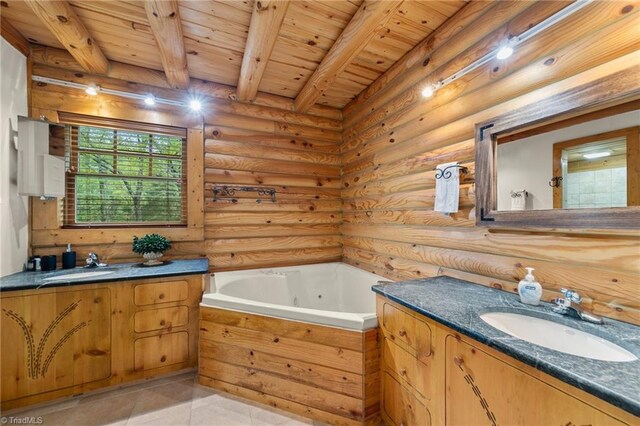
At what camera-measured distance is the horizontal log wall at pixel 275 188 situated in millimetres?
2725

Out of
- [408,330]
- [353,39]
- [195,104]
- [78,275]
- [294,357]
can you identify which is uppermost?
[353,39]

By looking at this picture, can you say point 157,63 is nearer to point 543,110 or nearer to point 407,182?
point 407,182

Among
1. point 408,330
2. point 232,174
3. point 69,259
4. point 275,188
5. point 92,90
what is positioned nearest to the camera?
point 408,330

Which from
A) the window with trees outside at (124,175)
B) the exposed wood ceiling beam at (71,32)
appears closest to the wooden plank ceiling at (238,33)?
the exposed wood ceiling beam at (71,32)

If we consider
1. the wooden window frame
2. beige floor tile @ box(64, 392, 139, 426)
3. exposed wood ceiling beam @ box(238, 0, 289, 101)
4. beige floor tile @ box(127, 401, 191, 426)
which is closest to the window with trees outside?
the wooden window frame

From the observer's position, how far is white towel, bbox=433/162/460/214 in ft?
5.70

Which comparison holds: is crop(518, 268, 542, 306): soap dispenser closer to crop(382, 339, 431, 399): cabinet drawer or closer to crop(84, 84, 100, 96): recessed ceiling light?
crop(382, 339, 431, 399): cabinet drawer

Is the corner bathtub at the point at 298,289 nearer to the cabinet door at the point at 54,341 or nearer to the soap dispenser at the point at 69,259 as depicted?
the cabinet door at the point at 54,341

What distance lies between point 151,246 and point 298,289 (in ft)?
4.82

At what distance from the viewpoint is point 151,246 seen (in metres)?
2.22

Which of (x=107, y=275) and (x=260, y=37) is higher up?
(x=260, y=37)

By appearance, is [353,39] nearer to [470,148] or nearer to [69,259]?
[470,148]

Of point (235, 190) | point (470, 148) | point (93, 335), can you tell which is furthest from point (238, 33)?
point (93, 335)

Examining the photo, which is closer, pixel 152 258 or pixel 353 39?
pixel 353 39
